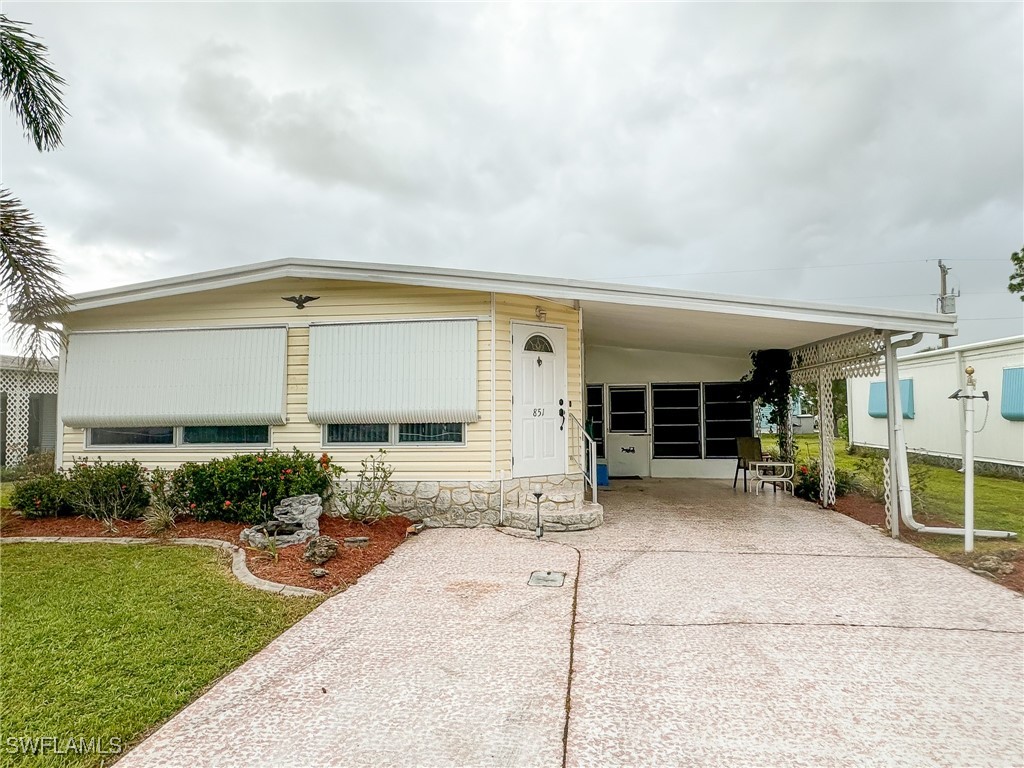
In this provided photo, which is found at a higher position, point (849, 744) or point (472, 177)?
point (472, 177)

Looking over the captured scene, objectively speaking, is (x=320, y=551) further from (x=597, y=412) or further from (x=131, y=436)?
(x=597, y=412)

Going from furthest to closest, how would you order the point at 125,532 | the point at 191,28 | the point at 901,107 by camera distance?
the point at 901,107, the point at 191,28, the point at 125,532

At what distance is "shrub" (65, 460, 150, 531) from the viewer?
21.6 feet

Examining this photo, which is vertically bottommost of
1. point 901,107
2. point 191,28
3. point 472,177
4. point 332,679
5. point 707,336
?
point 332,679

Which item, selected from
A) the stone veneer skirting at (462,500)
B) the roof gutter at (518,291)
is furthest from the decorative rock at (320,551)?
the roof gutter at (518,291)

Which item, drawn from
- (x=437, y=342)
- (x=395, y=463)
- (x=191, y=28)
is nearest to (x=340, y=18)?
(x=191, y=28)

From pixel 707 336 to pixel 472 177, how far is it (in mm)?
10651

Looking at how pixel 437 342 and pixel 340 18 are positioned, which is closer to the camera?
pixel 437 342

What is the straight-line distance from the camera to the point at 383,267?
619cm

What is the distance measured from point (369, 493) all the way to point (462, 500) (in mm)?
1136

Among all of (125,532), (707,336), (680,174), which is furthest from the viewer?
(680,174)

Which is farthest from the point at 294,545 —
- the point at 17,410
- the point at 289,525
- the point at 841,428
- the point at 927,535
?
the point at 841,428

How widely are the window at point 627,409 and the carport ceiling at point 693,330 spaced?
100 centimetres

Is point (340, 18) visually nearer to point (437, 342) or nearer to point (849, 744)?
point (437, 342)
